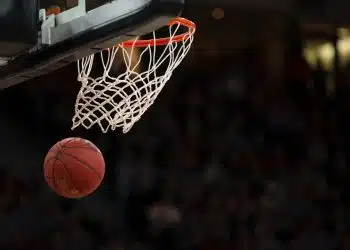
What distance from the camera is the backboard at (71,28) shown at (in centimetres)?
153

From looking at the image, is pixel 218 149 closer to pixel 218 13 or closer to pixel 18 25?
pixel 218 13

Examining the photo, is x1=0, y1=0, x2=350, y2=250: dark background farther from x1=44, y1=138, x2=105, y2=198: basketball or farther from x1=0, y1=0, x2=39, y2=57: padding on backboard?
x1=0, y1=0, x2=39, y2=57: padding on backboard

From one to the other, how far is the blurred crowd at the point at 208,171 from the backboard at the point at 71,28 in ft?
8.34

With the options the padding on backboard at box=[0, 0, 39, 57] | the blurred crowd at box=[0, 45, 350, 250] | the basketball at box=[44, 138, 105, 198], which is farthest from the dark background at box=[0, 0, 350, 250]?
the padding on backboard at box=[0, 0, 39, 57]

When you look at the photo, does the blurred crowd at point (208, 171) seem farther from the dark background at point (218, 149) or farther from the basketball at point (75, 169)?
the basketball at point (75, 169)

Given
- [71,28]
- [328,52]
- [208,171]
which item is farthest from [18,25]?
[328,52]

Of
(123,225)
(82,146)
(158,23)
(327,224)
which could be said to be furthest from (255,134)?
(158,23)

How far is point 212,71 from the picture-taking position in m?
5.06

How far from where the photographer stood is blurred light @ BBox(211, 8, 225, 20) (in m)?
4.86

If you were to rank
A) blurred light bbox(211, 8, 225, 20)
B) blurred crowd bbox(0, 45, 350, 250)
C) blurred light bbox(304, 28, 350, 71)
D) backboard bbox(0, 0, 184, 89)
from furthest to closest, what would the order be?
blurred light bbox(304, 28, 350, 71)
blurred light bbox(211, 8, 225, 20)
blurred crowd bbox(0, 45, 350, 250)
backboard bbox(0, 0, 184, 89)

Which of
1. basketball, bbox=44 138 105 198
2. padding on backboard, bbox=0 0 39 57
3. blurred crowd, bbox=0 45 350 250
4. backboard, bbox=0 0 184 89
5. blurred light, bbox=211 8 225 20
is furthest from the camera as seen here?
blurred light, bbox=211 8 225 20

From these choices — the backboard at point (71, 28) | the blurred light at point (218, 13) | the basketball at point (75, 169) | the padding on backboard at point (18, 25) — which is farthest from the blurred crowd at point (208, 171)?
the padding on backboard at point (18, 25)

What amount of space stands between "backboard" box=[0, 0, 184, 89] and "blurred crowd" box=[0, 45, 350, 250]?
254 centimetres

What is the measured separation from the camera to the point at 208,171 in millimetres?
4914
